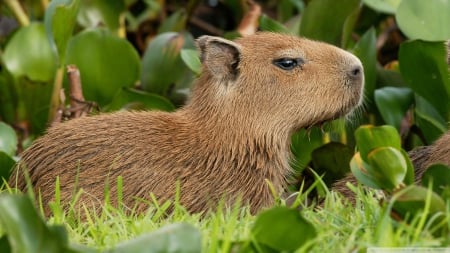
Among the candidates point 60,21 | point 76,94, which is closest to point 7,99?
point 76,94

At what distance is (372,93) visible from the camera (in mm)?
7004

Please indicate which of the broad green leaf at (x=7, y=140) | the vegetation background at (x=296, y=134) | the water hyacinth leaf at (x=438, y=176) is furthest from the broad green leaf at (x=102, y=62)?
the water hyacinth leaf at (x=438, y=176)

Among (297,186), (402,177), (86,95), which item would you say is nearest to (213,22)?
(86,95)

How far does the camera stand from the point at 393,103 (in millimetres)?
6711

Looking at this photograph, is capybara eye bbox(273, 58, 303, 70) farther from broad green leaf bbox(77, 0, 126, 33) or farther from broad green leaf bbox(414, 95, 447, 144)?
broad green leaf bbox(77, 0, 126, 33)

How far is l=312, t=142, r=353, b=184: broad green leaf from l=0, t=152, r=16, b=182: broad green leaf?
1.79 m

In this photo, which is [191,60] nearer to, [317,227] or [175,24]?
[175,24]

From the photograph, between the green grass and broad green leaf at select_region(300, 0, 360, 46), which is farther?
broad green leaf at select_region(300, 0, 360, 46)

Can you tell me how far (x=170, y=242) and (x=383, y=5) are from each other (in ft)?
12.1

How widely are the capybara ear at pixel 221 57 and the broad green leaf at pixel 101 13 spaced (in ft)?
9.33

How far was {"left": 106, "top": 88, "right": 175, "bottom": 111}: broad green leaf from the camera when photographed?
22.1ft

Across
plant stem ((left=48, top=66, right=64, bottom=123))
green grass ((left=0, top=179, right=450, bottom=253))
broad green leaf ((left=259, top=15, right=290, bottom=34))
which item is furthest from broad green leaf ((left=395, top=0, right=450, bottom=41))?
plant stem ((left=48, top=66, right=64, bottom=123))

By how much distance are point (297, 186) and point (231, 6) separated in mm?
3145

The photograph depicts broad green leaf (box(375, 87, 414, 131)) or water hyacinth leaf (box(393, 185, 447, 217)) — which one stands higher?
water hyacinth leaf (box(393, 185, 447, 217))
